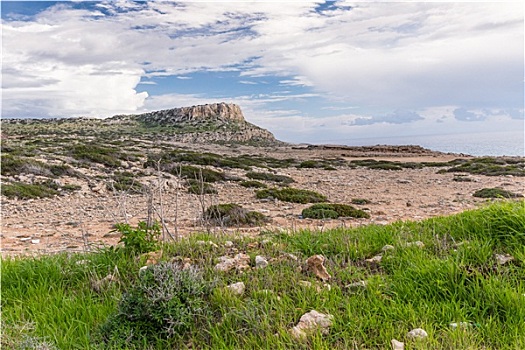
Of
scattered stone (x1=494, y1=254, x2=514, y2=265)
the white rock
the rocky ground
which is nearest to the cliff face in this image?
the rocky ground

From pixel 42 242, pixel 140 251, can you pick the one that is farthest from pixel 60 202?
pixel 140 251

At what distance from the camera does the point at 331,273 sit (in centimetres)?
398

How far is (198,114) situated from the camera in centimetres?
13262

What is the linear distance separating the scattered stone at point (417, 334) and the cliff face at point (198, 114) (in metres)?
124

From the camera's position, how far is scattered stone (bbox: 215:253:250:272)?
13.6 feet

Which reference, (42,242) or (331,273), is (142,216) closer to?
(42,242)

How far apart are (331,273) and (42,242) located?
22.7 feet

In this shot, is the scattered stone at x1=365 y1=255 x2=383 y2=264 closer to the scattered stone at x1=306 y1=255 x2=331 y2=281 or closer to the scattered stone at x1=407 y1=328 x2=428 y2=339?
the scattered stone at x1=306 y1=255 x2=331 y2=281

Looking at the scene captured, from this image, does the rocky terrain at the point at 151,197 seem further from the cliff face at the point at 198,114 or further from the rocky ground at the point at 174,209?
the cliff face at the point at 198,114

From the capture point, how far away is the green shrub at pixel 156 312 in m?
3.21

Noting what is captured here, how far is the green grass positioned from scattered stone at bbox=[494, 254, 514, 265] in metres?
0.06

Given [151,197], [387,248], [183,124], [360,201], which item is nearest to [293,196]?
[360,201]

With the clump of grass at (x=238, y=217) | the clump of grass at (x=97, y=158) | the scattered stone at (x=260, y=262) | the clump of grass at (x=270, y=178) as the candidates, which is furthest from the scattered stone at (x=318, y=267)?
the clump of grass at (x=97, y=158)

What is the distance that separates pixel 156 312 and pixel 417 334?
6.52ft
